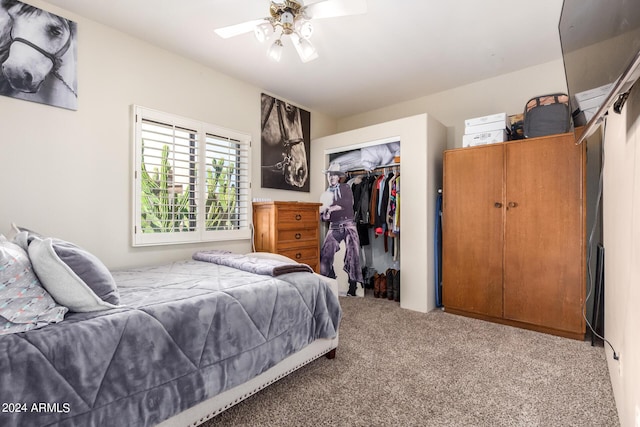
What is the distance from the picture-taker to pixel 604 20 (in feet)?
3.34

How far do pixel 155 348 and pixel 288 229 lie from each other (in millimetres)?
2042

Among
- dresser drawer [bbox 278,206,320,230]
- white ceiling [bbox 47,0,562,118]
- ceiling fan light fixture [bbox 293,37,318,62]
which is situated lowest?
dresser drawer [bbox 278,206,320,230]

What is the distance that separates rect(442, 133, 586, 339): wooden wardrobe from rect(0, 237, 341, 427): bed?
1.72m

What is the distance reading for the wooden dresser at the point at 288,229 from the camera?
3033 mm

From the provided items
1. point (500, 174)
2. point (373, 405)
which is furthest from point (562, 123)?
point (373, 405)

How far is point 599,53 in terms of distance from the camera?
3.72ft

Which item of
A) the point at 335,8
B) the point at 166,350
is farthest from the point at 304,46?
the point at 166,350

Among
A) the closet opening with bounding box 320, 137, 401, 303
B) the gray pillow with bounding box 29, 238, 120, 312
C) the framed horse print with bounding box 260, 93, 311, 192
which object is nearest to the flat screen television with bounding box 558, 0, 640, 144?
the closet opening with bounding box 320, 137, 401, 303

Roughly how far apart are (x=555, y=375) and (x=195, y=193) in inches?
121

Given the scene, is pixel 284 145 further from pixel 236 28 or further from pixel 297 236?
pixel 236 28

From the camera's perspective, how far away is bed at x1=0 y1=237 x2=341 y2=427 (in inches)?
36.2

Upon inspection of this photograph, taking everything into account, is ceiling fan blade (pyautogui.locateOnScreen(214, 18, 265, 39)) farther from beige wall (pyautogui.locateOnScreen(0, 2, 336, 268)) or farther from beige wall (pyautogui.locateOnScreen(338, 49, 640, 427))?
beige wall (pyautogui.locateOnScreen(338, 49, 640, 427))

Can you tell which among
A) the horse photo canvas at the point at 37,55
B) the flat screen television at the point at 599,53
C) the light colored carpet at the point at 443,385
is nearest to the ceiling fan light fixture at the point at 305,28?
the flat screen television at the point at 599,53

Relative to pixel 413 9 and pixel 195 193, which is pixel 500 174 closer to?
pixel 413 9
